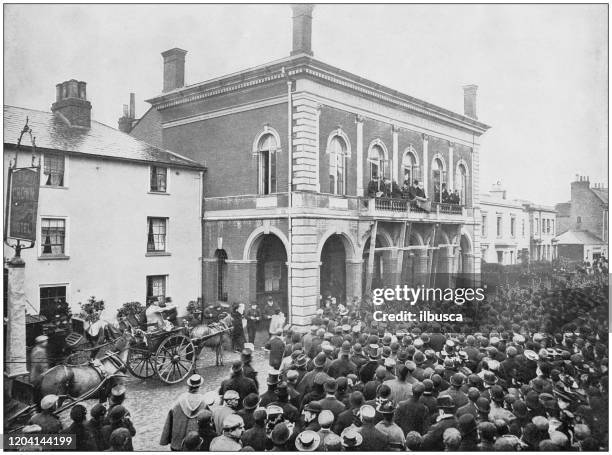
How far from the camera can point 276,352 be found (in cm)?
1144

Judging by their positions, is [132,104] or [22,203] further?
[132,104]

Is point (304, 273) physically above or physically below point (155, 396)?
above

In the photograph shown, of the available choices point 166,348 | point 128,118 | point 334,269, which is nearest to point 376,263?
Answer: point 334,269

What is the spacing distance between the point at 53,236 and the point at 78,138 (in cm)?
259

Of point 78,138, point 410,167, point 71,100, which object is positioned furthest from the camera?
point 410,167

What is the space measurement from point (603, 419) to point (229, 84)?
12.9 meters

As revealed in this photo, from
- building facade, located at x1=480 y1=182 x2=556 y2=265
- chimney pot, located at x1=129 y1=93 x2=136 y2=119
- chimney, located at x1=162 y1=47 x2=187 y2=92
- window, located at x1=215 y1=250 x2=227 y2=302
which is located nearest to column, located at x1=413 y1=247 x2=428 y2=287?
building facade, located at x1=480 y1=182 x2=556 y2=265

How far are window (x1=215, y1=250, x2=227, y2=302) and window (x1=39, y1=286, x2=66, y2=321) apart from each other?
4508mm

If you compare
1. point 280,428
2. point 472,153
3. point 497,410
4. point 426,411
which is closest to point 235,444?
point 280,428

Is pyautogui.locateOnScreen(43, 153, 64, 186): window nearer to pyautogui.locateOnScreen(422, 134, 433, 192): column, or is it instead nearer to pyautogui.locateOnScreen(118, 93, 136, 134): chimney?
pyautogui.locateOnScreen(118, 93, 136, 134): chimney

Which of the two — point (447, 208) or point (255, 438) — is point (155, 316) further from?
point (447, 208)

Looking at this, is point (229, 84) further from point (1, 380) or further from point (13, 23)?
point (1, 380)

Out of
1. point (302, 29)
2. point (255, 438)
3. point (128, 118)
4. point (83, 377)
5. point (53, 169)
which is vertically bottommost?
point (255, 438)

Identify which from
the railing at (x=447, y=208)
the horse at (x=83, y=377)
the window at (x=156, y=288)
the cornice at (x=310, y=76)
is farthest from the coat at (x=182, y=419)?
the railing at (x=447, y=208)
